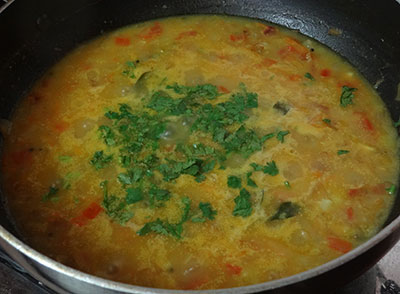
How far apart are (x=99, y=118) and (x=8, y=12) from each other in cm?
78

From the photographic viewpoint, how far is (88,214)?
2355mm

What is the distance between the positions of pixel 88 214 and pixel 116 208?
14 cm

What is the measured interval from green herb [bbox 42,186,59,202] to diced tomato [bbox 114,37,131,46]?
1.22 meters

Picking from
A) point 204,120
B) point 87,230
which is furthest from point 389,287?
point 87,230

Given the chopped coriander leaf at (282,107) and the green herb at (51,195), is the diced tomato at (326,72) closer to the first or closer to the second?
the chopped coriander leaf at (282,107)

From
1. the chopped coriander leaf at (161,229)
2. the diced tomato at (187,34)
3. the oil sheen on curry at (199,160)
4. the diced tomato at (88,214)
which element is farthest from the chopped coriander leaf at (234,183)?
the diced tomato at (187,34)

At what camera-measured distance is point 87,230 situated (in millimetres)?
2303

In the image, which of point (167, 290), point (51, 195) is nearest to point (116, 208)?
point (51, 195)

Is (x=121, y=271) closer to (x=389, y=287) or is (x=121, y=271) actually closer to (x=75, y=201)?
(x=75, y=201)

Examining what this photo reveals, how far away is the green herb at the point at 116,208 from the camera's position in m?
2.33

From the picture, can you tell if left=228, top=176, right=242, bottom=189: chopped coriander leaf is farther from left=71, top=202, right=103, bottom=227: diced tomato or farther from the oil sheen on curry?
left=71, top=202, right=103, bottom=227: diced tomato

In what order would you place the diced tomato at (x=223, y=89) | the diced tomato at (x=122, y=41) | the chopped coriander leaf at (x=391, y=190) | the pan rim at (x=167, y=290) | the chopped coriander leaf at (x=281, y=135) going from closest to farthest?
the pan rim at (x=167, y=290) → the chopped coriander leaf at (x=391, y=190) → the chopped coriander leaf at (x=281, y=135) → the diced tomato at (x=223, y=89) → the diced tomato at (x=122, y=41)

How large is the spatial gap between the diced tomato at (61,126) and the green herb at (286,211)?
126 cm

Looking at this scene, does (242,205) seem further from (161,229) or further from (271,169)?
(161,229)
